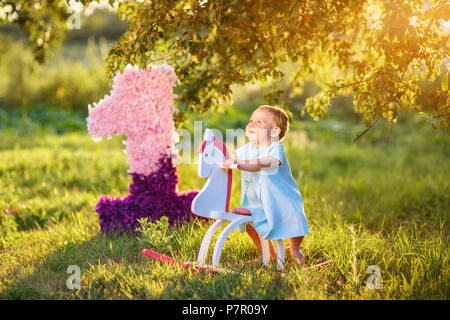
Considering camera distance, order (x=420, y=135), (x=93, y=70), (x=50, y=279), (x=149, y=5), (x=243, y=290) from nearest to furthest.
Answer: (x=243, y=290)
(x=50, y=279)
(x=149, y=5)
(x=420, y=135)
(x=93, y=70)

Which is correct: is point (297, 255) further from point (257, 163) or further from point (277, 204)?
point (257, 163)

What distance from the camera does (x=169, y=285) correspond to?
2.71 meters

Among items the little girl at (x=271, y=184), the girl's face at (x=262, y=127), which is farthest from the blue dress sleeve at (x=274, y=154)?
the girl's face at (x=262, y=127)

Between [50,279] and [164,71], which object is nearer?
[50,279]

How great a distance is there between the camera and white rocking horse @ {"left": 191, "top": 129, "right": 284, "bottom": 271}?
2.92m

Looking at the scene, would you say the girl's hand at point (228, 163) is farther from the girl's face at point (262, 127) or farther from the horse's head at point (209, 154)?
the girl's face at point (262, 127)

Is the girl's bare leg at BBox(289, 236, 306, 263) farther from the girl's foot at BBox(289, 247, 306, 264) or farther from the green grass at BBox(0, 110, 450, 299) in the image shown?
the green grass at BBox(0, 110, 450, 299)

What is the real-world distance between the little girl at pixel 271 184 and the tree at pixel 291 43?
0.58 meters

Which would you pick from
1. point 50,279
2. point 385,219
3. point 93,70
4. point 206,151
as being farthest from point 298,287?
point 93,70

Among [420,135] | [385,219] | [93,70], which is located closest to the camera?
[385,219]

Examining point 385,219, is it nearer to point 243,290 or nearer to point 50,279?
point 243,290

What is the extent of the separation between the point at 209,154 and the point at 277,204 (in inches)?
23.4

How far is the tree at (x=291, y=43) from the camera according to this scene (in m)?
2.95
